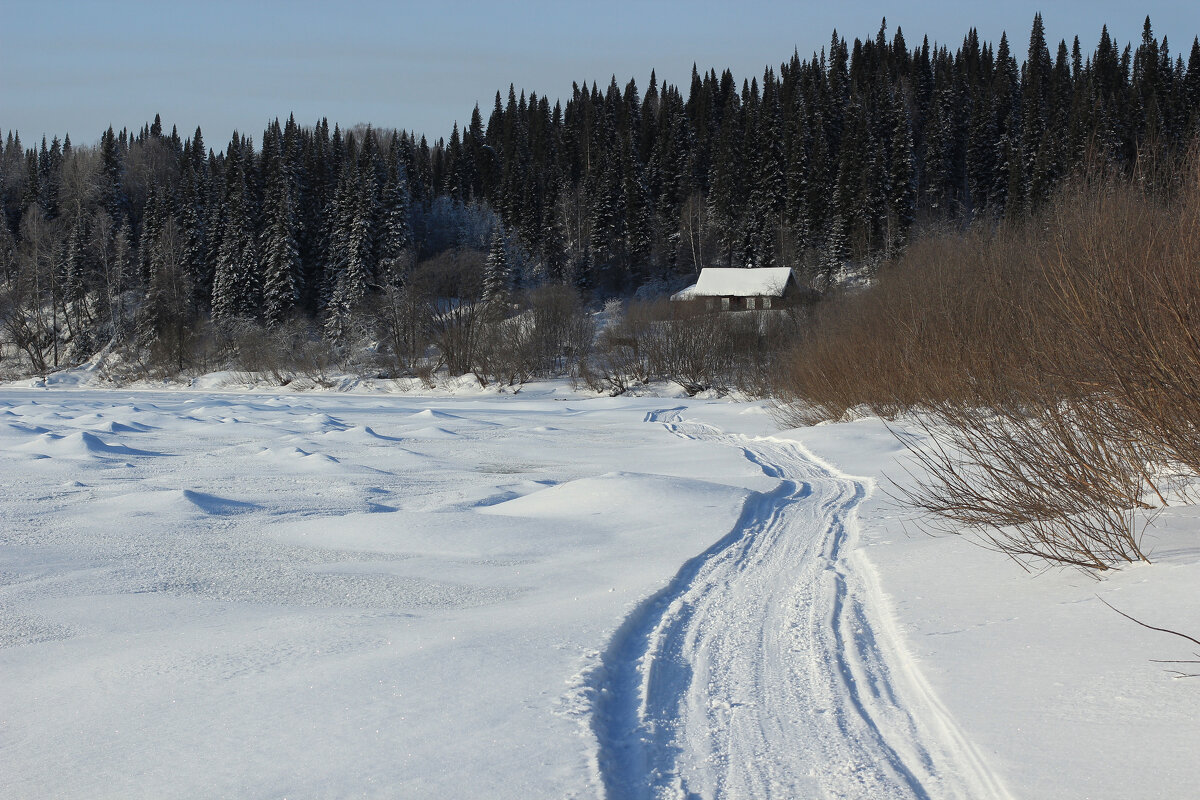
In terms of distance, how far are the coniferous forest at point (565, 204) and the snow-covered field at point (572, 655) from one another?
36843mm

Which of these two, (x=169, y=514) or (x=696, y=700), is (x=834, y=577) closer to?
(x=696, y=700)

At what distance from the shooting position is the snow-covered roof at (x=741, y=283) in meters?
53.2

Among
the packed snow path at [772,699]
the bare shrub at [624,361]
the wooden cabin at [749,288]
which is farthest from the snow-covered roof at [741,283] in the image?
the packed snow path at [772,699]

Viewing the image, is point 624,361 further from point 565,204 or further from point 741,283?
point 565,204

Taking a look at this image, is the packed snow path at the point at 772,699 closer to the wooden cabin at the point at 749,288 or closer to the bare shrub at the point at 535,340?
the bare shrub at the point at 535,340

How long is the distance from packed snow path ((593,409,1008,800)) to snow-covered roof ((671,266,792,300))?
47629 millimetres

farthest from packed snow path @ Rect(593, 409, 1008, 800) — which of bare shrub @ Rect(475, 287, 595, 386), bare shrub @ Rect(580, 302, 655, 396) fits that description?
bare shrub @ Rect(475, 287, 595, 386)

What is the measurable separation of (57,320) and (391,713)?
69770 mm

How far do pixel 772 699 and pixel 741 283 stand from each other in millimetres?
52578

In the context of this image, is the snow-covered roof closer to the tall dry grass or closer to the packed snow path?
the tall dry grass

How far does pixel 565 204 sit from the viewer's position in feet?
241

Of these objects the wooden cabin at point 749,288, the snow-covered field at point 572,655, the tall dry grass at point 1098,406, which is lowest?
the snow-covered field at point 572,655

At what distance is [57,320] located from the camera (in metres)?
61.3

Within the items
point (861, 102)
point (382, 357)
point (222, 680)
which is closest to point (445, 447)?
point (222, 680)
